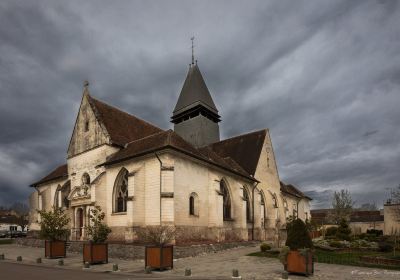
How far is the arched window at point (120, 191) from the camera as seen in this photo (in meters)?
24.0

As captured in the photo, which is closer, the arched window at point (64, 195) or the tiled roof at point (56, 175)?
the arched window at point (64, 195)

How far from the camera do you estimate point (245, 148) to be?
35.2 metres

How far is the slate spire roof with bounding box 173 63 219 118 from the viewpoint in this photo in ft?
127

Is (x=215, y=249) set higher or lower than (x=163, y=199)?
lower

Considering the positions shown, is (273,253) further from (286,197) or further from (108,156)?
(286,197)

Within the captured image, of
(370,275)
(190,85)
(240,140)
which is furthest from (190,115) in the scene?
(370,275)

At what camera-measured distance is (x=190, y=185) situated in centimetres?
2325

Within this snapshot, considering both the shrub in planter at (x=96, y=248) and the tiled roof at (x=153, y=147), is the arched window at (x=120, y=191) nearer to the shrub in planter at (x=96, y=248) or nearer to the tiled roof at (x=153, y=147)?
the tiled roof at (x=153, y=147)

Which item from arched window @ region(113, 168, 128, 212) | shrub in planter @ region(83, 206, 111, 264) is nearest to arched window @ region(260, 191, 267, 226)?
arched window @ region(113, 168, 128, 212)

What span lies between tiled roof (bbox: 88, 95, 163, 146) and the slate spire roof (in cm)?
848

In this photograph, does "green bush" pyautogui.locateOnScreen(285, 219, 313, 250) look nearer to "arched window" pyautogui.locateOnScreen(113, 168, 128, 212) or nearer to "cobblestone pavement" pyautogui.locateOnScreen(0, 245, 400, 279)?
"cobblestone pavement" pyautogui.locateOnScreen(0, 245, 400, 279)

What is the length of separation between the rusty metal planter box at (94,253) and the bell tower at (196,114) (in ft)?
65.0

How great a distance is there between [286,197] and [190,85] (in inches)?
711

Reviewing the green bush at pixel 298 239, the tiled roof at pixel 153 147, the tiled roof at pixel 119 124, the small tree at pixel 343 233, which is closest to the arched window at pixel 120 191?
the tiled roof at pixel 153 147
